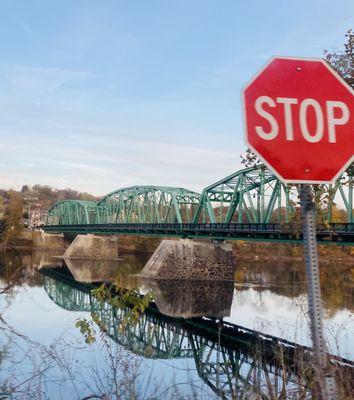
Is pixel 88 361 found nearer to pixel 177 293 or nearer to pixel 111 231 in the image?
pixel 177 293

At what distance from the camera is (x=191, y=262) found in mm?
49594

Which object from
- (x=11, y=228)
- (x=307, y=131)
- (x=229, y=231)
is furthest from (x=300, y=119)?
(x=229, y=231)

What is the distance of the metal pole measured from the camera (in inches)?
81.5

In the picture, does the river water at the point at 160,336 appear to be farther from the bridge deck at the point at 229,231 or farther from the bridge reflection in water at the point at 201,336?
the bridge deck at the point at 229,231

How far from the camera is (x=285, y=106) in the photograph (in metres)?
2.18

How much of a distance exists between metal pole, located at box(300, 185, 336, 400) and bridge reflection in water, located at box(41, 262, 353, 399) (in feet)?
7.30

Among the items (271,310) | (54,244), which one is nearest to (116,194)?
(54,244)

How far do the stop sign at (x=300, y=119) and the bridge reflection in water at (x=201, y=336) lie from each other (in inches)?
114

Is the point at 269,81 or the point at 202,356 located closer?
the point at 269,81

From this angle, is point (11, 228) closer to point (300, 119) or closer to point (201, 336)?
point (300, 119)

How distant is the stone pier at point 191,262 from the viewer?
158 feet

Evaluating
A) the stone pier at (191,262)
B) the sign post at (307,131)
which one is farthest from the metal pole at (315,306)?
the stone pier at (191,262)

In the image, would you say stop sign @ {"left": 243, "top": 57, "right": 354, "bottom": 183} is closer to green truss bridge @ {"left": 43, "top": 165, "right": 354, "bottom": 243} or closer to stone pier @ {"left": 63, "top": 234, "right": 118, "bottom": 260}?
green truss bridge @ {"left": 43, "top": 165, "right": 354, "bottom": 243}

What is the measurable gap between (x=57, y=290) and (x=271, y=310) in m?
20.3
